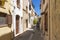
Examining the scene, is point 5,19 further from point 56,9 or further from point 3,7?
point 56,9

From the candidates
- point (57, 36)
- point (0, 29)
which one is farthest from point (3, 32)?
point (57, 36)

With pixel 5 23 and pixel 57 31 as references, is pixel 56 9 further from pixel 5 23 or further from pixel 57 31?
pixel 5 23

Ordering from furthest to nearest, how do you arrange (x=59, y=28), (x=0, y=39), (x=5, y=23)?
(x=5, y=23) → (x=0, y=39) → (x=59, y=28)

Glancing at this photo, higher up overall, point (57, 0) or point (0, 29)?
point (57, 0)

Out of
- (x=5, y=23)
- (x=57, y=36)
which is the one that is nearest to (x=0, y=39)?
(x=5, y=23)

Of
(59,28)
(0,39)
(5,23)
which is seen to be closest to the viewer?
(59,28)

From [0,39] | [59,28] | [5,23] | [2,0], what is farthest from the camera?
[5,23]

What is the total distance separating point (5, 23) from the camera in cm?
1154

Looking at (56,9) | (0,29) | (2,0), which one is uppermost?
(2,0)

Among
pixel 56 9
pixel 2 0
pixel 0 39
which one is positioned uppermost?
pixel 2 0

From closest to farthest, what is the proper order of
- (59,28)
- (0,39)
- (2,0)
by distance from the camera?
(59,28) < (0,39) < (2,0)

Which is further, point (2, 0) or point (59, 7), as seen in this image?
point (2, 0)

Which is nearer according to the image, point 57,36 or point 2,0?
point 57,36

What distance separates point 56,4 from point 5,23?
293 inches
